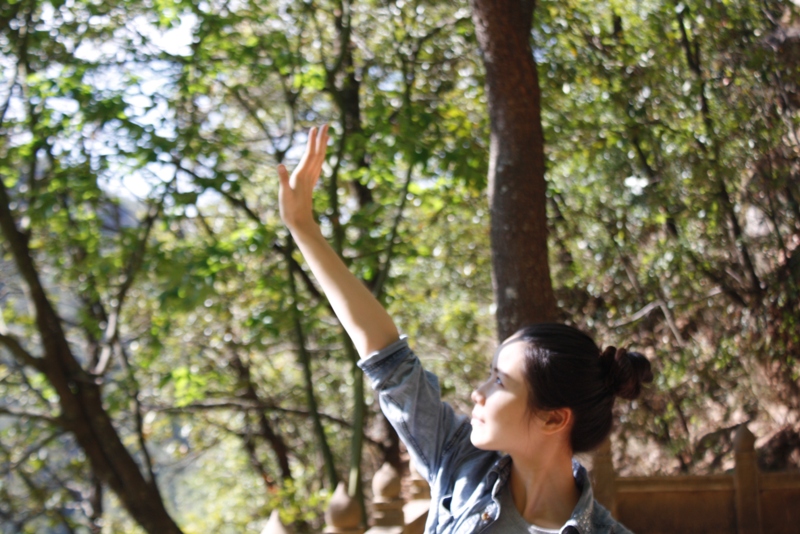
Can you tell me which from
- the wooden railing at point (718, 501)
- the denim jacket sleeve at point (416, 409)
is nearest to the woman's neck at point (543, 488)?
the denim jacket sleeve at point (416, 409)

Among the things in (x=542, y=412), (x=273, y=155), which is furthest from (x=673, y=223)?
(x=542, y=412)

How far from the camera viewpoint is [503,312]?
357cm

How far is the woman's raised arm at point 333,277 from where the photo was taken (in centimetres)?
148

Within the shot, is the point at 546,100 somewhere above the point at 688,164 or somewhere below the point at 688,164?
above

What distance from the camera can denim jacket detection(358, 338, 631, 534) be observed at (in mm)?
1442

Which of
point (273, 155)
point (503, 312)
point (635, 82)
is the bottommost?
point (503, 312)

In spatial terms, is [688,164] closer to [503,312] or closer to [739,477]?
[739,477]

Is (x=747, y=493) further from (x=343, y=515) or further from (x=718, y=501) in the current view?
(x=343, y=515)

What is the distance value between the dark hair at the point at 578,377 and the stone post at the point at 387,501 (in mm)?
2070

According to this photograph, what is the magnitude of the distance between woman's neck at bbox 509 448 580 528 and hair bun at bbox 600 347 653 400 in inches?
6.3

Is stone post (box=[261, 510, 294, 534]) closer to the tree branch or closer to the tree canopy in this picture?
the tree canopy

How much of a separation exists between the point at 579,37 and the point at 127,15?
3.56 meters

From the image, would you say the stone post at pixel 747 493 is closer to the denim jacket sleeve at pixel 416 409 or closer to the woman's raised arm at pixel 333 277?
the denim jacket sleeve at pixel 416 409

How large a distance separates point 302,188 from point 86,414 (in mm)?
4507
